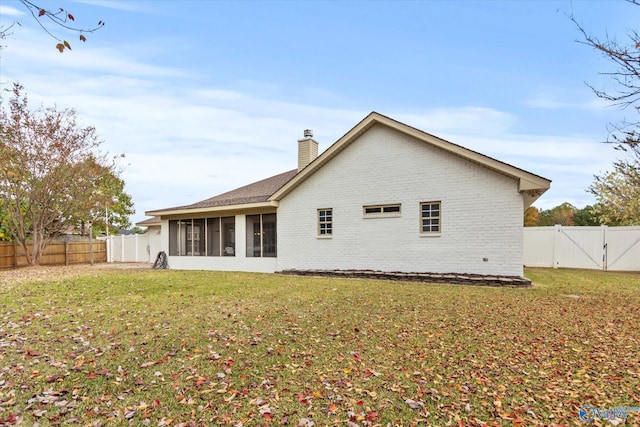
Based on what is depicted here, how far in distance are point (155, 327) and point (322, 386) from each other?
129 inches

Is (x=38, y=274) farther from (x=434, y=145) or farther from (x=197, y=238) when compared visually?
(x=434, y=145)

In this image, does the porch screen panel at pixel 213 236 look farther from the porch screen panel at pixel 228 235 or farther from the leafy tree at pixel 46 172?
the leafy tree at pixel 46 172

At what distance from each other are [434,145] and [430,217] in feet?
7.65

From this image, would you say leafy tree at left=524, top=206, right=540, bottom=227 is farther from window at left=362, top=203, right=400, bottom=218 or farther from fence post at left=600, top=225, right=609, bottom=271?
window at left=362, top=203, right=400, bottom=218

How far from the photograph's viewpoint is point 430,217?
37.2 feet

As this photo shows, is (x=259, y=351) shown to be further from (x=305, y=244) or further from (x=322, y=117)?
(x=322, y=117)

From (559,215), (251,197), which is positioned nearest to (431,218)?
(251,197)

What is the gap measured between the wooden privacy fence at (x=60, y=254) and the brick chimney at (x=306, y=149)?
44.1ft

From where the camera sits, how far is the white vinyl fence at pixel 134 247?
23328 mm

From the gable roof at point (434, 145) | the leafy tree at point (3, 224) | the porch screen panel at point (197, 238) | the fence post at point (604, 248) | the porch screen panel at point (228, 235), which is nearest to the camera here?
the gable roof at point (434, 145)

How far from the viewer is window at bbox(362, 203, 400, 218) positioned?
11873 millimetres

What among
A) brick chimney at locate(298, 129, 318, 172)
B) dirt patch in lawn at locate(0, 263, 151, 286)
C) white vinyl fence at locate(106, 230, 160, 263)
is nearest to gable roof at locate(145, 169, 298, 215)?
brick chimney at locate(298, 129, 318, 172)

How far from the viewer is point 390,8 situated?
35.3 feet

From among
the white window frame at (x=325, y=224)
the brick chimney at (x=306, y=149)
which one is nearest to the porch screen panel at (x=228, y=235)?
the brick chimney at (x=306, y=149)
